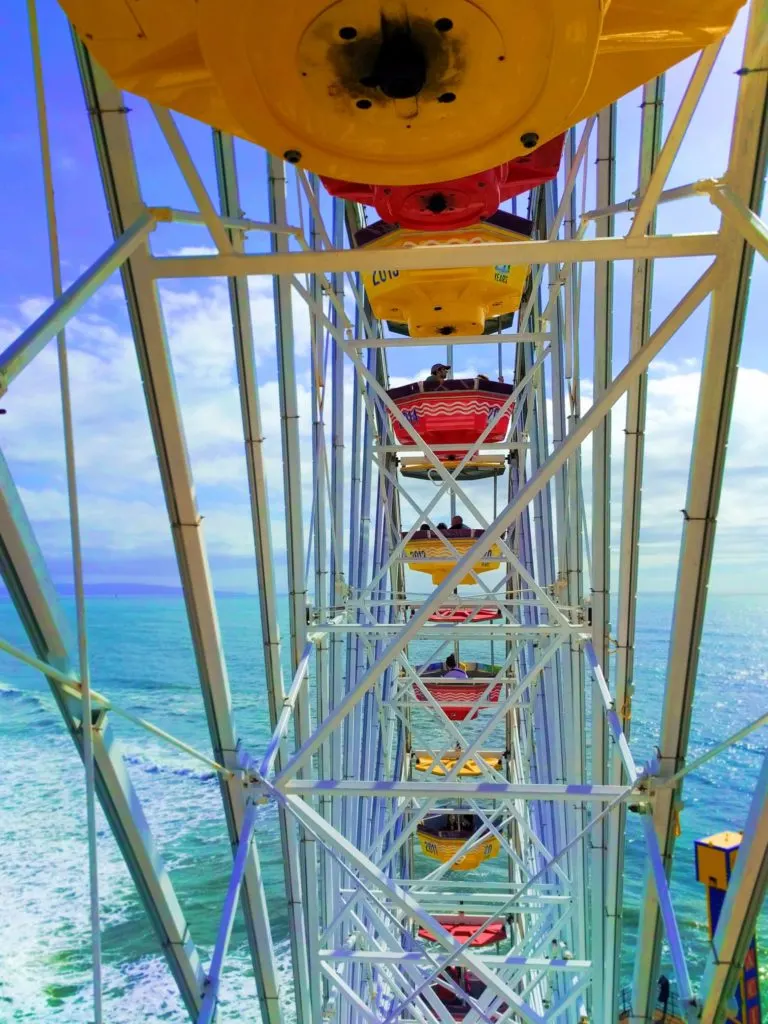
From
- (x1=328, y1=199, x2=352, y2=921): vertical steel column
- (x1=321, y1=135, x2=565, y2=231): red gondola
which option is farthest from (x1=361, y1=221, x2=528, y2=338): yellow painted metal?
(x1=328, y1=199, x2=352, y2=921): vertical steel column

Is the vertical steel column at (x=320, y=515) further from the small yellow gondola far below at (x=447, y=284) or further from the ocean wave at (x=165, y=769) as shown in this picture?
the ocean wave at (x=165, y=769)

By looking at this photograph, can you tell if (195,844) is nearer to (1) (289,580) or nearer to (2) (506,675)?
(2) (506,675)

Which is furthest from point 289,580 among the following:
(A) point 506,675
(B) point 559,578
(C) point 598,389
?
(A) point 506,675

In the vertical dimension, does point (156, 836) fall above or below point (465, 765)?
below

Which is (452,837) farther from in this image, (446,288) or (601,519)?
(446,288)

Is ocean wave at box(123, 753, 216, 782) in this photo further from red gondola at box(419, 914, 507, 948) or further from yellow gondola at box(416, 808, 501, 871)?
red gondola at box(419, 914, 507, 948)

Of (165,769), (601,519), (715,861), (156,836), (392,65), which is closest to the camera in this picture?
(392,65)

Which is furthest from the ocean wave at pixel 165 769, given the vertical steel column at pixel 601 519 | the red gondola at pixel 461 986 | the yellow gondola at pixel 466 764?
the vertical steel column at pixel 601 519

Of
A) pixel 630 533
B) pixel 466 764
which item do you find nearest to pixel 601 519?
pixel 630 533
